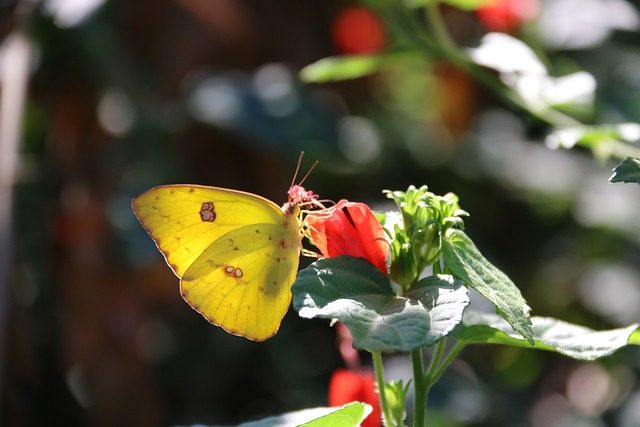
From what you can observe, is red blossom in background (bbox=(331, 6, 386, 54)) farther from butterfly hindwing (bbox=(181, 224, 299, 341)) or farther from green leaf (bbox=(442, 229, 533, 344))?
green leaf (bbox=(442, 229, 533, 344))

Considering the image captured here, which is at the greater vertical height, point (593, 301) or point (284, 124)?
point (284, 124)

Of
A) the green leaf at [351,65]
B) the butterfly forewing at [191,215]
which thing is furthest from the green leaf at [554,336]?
the green leaf at [351,65]

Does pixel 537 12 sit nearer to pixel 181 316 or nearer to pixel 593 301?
pixel 593 301

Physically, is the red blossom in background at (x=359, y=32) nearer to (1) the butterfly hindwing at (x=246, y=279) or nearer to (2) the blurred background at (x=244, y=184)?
(2) the blurred background at (x=244, y=184)

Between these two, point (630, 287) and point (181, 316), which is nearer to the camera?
point (630, 287)

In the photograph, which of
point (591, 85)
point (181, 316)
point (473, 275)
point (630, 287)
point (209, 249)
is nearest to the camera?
point (473, 275)

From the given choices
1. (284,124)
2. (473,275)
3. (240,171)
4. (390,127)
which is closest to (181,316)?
(240,171)

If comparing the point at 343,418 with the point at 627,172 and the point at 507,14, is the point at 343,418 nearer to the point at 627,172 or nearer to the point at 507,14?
the point at 627,172

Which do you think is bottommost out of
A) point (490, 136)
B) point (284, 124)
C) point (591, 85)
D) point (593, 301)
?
point (593, 301)

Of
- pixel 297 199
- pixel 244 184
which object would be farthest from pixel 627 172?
pixel 244 184
